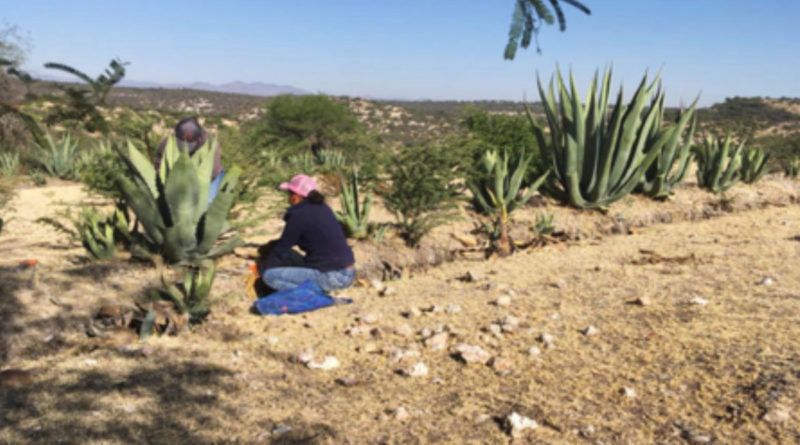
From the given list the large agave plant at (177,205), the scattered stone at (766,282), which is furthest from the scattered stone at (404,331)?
the scattered stone at (766,282)

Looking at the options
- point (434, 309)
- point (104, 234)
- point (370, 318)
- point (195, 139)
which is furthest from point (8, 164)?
point (434, 309)

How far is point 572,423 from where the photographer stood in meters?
2.75

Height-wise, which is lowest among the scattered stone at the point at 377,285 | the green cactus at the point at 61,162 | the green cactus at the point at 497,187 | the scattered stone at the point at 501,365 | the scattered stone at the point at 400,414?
the green cactus at the point at 61,162

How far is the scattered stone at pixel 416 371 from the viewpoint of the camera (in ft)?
11.1

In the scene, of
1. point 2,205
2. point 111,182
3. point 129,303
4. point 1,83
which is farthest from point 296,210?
point 1,83

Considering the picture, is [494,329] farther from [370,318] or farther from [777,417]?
[777,417]

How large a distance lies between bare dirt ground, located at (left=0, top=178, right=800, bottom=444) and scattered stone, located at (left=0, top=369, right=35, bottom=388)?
6 cm

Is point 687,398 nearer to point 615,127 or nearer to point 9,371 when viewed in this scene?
point 9,371

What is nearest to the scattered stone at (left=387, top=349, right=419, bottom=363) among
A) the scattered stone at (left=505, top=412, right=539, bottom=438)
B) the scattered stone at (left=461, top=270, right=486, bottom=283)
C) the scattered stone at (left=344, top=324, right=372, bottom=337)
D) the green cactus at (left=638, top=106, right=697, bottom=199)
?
the scattered stone at (left=344, top=324, right=372, bottom=337)

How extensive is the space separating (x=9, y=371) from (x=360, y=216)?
363 cm

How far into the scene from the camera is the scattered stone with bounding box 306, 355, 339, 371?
3537 millimetres

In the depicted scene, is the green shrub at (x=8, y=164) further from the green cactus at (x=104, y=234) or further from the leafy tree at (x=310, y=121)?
the green cactus at (x=104, y=234)

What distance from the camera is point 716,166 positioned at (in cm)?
991

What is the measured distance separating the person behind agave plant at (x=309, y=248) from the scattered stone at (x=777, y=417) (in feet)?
10.7
